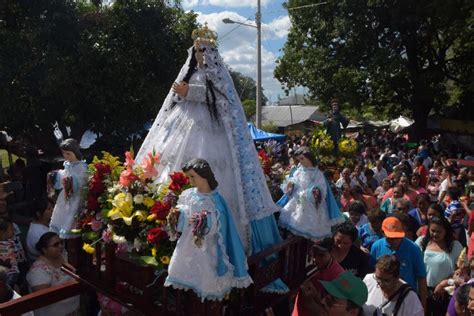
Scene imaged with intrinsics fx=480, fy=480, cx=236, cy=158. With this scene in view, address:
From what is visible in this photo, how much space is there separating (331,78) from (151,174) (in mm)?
19785

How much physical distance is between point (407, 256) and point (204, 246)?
2329mm

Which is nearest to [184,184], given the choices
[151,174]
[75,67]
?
[151,174]

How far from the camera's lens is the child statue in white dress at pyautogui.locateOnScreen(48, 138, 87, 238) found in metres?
3.81

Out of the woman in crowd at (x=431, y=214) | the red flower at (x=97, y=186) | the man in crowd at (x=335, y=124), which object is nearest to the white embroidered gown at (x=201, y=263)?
the red flower at (x=97, y=186)

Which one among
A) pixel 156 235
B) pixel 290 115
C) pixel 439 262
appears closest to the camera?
pixel 156 235

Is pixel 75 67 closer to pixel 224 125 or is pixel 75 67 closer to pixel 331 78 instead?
pixel 224 125

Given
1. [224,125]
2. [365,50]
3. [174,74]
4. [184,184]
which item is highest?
[365,50]

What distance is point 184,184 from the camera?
313cm

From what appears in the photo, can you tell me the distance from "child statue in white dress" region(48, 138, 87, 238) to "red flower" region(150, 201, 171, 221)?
107 centimetres

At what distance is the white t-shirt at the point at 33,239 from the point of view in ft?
17.2

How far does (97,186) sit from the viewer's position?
356 cm

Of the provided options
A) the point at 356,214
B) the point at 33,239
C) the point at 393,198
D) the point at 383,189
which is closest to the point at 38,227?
the point at 33,239

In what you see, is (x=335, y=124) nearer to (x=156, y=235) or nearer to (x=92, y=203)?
(x=92, y=203)

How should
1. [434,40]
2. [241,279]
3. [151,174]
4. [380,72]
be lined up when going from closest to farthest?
[241,279] < [151,174] < [380,72] < [434,40]
